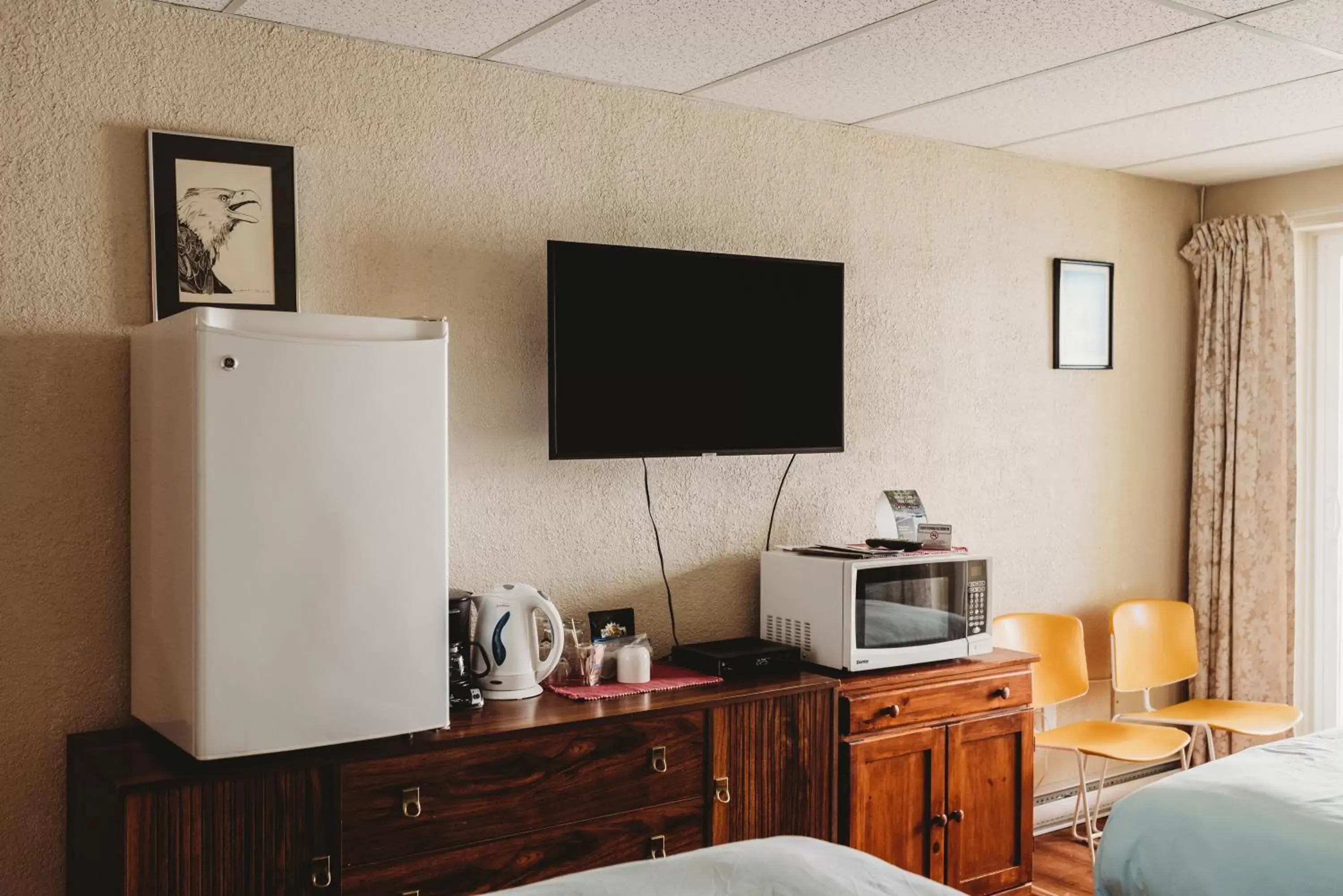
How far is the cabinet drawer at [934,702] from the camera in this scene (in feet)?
10.7

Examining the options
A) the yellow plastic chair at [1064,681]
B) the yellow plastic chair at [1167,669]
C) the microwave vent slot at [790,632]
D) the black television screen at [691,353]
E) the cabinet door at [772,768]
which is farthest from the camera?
the yellow plastic chair at [1167,669]

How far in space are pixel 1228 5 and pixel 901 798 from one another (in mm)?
2163

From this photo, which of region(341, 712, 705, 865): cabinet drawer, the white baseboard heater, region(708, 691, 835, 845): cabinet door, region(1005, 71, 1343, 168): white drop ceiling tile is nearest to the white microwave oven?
region(708, 691, 835, 845): cabinet door

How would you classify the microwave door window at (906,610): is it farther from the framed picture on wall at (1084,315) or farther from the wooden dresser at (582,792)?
the framed picture on wall at (1084,315)

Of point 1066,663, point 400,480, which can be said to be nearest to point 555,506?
point 400,480

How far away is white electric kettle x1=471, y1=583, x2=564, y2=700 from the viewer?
288 centimetres

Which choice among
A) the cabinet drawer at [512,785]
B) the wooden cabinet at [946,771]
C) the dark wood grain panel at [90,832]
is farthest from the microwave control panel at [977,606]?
the dark wood grain panel at [90,832]

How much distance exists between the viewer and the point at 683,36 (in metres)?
2.93

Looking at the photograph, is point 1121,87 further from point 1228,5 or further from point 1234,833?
point 1234,833

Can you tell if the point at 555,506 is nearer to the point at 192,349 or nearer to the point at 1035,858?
the point at 192,349

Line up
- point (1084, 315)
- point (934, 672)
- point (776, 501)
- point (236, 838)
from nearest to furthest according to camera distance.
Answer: point (236, 838)
point (934, 672)
point (776, 501)
point (1084, 315)

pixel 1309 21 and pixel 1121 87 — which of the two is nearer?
pixel 1309 21

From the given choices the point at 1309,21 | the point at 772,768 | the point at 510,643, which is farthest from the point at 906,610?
the point at 1309,21

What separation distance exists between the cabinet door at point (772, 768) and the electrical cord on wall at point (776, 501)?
65 centimetres
